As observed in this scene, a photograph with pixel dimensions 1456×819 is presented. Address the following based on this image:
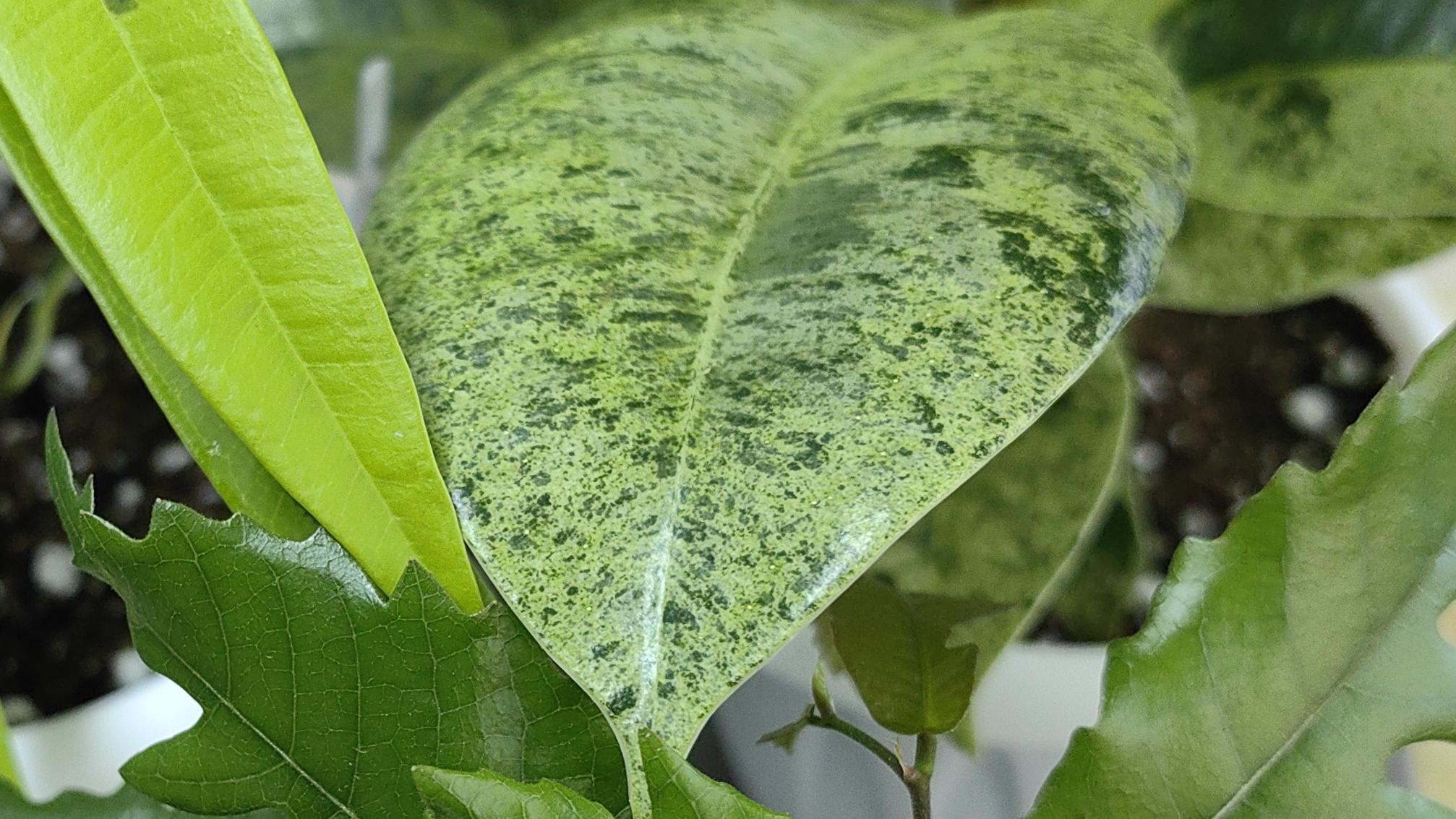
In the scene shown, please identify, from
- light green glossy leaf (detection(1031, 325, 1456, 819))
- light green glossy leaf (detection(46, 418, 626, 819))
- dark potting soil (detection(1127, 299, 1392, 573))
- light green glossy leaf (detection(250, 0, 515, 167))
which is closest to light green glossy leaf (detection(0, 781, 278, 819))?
light green glossy leaf (detection(46, 418, 626, 819))

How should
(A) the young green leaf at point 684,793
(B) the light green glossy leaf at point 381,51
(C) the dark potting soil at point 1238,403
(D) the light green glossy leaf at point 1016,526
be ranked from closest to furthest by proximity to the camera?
(A) the young green leaf at point 684,793, (D) the light green glossy leaf at point 1016,526, (B) the light green glossy leaf at point 381,51, (C) the dark potting soil at point 1238,403

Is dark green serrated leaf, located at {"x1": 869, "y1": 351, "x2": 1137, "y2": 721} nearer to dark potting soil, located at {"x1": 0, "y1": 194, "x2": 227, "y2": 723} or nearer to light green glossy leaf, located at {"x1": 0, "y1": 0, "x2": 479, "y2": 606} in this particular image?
light green glossy leaf, located at {"x1": 0, "y1": 0, "x2": 479, "y2": 606}

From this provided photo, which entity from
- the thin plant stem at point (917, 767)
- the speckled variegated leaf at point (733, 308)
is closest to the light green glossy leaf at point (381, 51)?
the speckled variegated leaf at point (733, 308)

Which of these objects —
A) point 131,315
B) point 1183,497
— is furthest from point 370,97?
point 1183,497

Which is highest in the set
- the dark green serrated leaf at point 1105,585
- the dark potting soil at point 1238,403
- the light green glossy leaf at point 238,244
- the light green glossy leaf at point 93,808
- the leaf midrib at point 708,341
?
the light green glossy leaf at point 238,244

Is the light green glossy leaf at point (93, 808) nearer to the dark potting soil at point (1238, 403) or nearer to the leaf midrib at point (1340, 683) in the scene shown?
the leaf midrib at point (1340, 683)

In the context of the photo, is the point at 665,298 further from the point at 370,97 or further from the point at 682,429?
the point at 370,97

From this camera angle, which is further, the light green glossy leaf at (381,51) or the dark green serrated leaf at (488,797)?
the light green glossy leaf at (381,51)

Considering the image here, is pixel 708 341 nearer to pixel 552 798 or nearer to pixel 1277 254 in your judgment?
pixel 552 798
